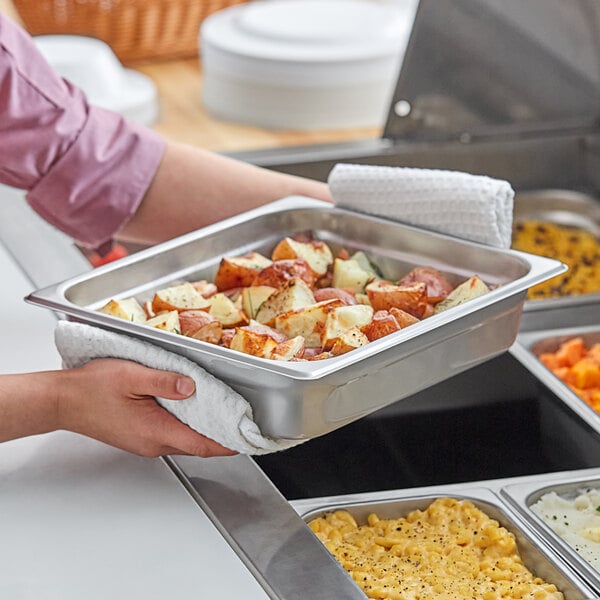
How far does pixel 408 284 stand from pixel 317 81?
1.16 meters

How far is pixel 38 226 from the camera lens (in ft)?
5.56

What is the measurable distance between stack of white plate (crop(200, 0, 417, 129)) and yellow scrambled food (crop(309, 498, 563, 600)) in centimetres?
123

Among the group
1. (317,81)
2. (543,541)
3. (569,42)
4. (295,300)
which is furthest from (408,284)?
(317,81)

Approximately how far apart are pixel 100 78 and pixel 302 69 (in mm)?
384

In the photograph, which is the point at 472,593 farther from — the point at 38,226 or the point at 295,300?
the point at 38,226

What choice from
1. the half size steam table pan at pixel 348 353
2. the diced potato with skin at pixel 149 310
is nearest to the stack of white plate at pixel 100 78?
the half size steam table pan at pixel 348 353

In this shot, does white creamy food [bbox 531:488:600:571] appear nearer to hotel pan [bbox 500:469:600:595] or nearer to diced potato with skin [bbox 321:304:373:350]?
hotel pan [bbox 500:469:600:595]

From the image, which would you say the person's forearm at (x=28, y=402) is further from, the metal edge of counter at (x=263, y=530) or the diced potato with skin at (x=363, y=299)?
the diced potato with skin at (x=363, y=299)

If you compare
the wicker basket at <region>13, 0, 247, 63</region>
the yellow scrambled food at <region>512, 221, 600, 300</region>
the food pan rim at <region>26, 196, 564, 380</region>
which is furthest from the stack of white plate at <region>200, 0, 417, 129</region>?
the food pan rim at <region>26, 196, 564, 380</region>

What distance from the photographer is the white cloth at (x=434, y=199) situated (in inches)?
→ 47.6

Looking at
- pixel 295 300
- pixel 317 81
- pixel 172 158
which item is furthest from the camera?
pixel 317 81

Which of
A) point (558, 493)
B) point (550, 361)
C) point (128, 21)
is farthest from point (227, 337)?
point (128, 21)

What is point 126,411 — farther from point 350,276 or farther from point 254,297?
point 350,276

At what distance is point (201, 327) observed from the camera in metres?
1.10
